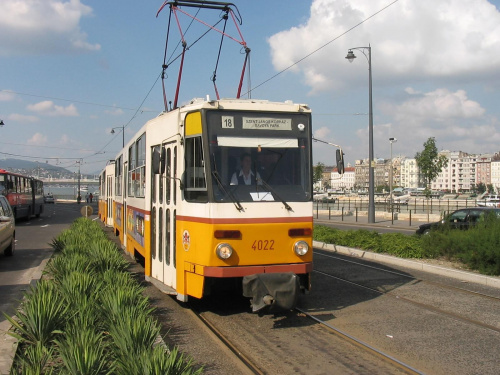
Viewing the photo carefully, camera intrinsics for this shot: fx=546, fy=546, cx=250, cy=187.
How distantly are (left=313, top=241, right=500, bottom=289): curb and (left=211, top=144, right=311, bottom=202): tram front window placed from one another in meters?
5.26

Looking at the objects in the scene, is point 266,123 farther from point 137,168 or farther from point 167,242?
point 137,168

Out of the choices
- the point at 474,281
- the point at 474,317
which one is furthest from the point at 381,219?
the point at 474,317

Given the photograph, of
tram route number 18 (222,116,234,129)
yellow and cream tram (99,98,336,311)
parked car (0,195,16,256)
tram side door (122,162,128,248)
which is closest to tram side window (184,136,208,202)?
yellow and cream tram (99,98,336,311)

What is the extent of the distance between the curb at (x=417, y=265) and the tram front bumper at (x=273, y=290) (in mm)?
5507

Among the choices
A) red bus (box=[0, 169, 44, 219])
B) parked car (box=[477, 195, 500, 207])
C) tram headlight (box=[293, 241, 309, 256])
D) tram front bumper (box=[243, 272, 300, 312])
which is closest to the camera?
tram front bumper (box=[243, 272, 300, 312])

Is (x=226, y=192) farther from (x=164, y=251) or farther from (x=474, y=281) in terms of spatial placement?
(x=474, y=281)

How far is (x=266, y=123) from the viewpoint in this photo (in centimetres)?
778

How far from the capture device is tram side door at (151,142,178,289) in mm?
8289

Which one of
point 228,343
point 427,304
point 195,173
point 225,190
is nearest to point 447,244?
point 427,304

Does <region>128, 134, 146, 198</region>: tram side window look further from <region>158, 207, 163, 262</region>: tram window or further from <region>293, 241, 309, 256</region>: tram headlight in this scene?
<region>293, 241, 309, 256</region>: tram headlight

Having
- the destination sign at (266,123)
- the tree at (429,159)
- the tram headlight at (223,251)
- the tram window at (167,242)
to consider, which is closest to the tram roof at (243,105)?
the destination sign at (266,123)

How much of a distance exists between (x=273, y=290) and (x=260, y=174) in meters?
1.62

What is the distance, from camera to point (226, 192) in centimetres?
740

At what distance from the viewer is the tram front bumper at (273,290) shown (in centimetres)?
707
